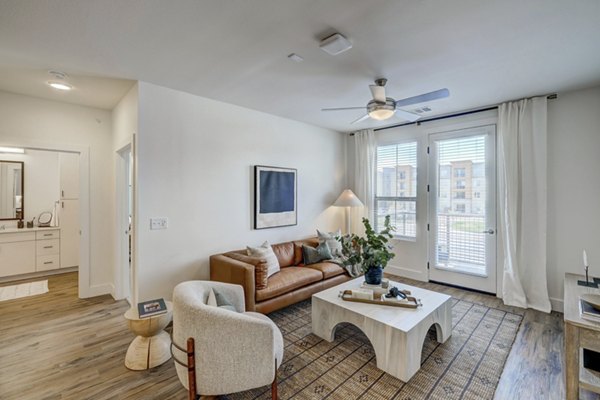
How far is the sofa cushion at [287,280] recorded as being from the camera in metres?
3.09

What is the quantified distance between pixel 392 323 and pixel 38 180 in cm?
656

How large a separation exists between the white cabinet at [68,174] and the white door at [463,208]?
6.19 m

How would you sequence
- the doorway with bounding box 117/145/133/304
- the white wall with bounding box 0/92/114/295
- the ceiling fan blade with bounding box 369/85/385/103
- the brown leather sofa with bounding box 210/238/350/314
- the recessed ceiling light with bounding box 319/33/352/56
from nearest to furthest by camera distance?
the recessed ceiling light with bounding box 319/33/352/56
the ceiling fan blade with bounding box 369/85/385/103
the brown leather sofa with bounding box 210/238/350/314
the white wall with bounding box 0/92/114/295
the doorway with bounding box 117/145/133/304

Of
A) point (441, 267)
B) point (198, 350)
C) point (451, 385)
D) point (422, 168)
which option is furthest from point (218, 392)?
point (422, 168)

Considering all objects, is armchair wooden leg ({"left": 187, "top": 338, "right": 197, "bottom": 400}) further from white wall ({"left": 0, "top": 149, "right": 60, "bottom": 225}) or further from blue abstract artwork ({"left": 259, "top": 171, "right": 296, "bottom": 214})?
white wall ({"left": 0, "top": 149, "right": 60, "bottom": 225})

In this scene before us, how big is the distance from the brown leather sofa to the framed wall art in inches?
17.0

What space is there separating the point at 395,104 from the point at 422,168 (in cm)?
219

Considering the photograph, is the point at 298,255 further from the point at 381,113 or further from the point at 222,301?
the point at 381,113

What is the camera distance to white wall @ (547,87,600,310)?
324cm

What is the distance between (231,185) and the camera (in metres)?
3.84

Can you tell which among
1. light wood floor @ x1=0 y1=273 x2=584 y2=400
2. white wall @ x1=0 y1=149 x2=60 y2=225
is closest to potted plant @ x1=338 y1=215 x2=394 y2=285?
light wood floor @ x1=0 y1=273 x2=584 y2=400

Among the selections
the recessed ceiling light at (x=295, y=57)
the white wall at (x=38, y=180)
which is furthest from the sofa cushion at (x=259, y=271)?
the white wall at (x=38, y=180)

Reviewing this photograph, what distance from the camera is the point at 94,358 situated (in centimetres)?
246

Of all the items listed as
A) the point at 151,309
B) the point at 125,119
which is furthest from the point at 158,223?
the point at 125,119
